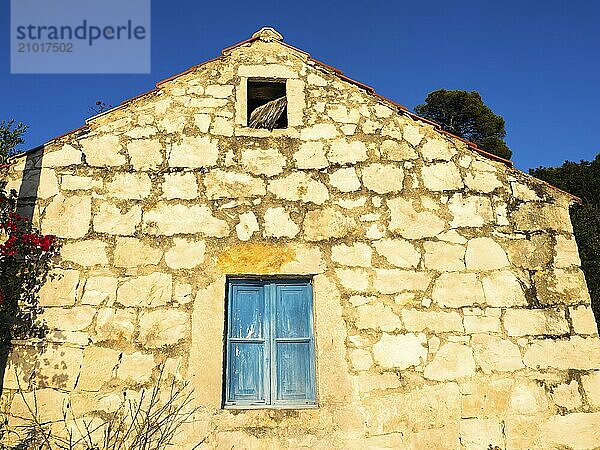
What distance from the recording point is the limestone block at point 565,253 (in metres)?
5.07

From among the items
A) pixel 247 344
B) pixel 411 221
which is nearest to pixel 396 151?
pixel 411 221

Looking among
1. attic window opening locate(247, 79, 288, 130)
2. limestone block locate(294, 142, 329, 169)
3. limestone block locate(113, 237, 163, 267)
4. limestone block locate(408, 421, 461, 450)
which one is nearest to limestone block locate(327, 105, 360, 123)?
limestone block locate(294, 142, 329, 169)

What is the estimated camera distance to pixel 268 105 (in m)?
5.77

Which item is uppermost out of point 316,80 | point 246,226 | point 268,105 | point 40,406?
point 316,80

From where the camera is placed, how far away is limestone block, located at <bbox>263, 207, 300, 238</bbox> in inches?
197

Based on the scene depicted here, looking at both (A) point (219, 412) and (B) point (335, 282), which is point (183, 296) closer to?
(A) point (219, 412)

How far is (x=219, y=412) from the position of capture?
4.38 meters

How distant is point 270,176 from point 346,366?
6.67ft

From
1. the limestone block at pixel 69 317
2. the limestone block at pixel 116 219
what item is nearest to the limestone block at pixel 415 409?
the limestone block at pixel 69 317

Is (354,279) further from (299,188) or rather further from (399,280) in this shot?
(299,188)

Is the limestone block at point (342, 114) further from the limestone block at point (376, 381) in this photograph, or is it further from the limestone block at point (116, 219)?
the limestone block at point (376, 381)

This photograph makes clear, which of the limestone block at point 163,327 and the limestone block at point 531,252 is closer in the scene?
the limestone block at point 163,327

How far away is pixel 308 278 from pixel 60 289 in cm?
232

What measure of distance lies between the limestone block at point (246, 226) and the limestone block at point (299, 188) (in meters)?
0.36
